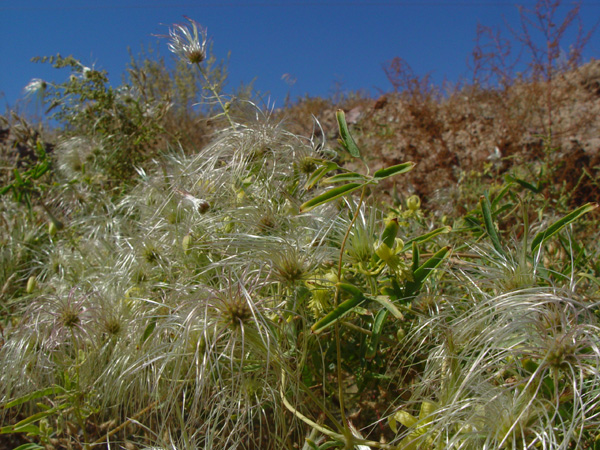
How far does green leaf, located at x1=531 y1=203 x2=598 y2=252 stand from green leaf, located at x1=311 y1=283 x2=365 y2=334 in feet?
1.51

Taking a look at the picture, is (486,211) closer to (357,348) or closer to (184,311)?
(357,348)

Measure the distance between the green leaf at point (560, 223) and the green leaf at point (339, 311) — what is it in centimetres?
46

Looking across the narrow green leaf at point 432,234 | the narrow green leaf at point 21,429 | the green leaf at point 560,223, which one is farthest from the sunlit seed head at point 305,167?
the narrow green leaf at point 21,429

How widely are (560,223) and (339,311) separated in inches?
22.9

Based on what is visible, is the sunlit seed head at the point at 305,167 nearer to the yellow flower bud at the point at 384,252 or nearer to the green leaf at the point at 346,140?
the green leaf at the point at 346,140

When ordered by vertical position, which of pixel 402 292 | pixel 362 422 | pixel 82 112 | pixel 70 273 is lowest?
pixel 362 422

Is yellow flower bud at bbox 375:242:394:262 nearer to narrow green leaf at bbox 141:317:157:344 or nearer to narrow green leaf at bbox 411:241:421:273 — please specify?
narrow green leaf at bbox 411:241:421:273

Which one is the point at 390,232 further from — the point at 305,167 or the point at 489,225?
the point at 305,167

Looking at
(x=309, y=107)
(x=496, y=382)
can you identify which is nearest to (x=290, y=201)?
(x=496, y=382)

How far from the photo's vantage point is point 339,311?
96 cm

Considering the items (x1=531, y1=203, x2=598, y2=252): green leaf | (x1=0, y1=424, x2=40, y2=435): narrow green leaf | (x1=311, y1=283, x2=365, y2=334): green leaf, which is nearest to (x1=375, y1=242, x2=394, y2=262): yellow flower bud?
(x1=311, y1=283, x2=365, y2=334): green leaf

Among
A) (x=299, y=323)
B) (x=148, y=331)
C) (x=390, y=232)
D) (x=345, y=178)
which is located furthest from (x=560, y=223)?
(x=148, y=331)

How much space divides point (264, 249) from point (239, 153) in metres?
0.52

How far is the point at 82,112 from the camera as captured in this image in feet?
10.6
